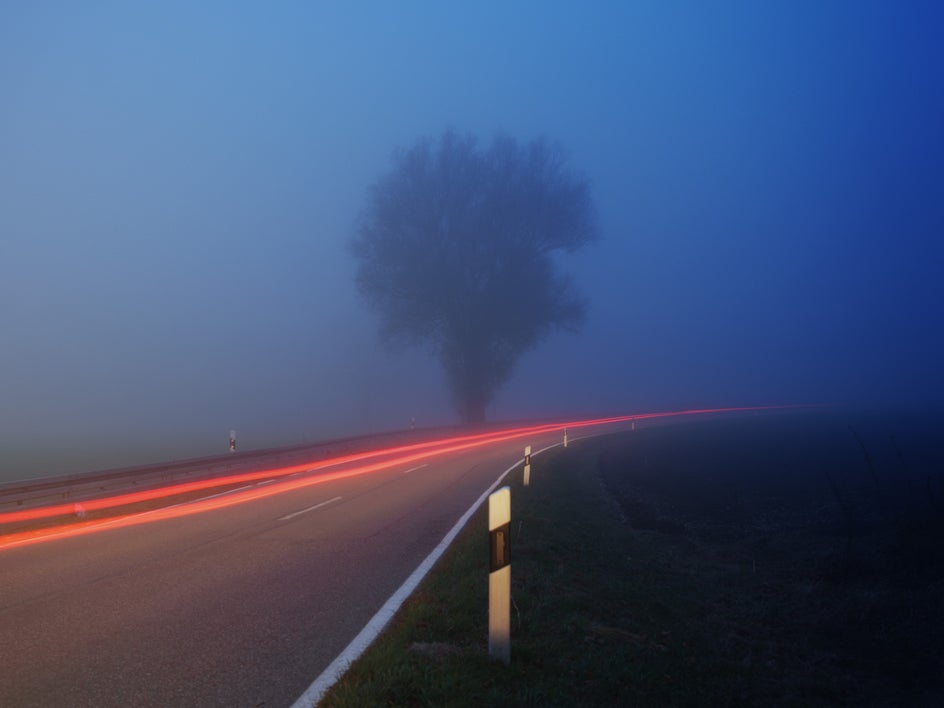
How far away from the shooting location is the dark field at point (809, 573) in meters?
6.08

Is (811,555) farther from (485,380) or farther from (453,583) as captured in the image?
(485,380)

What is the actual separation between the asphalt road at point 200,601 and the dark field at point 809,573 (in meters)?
3.50

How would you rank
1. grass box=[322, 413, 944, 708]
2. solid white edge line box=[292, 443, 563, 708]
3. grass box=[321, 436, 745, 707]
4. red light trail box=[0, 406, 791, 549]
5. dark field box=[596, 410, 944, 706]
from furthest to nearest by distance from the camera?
1. red light trail box=[0, 406, 791, 549]
2. dark field box=[596, 410, 944, 706]
3. grass box=[322, 413, 944, 708]
4. grass box=[321, 436, 745, 707]
5. solid white edge line box=[292, 443, 563, 708]

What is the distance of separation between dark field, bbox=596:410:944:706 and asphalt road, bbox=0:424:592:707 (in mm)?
3504

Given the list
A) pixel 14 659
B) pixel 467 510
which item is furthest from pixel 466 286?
pixel 14 659

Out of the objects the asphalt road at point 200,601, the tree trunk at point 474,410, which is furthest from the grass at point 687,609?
the tree trunk at point 474,410

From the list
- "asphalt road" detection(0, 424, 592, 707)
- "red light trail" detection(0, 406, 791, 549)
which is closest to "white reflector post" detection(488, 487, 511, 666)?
"asphalt road" detection(0, 424, 592, 707)

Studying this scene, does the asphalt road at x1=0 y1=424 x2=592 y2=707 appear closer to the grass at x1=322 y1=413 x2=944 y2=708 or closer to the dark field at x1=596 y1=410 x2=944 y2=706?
the grass at x1=322 y1=413 x2=944 y2=708

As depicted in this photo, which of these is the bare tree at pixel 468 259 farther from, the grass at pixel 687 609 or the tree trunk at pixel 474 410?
the grass at pixel 687 609

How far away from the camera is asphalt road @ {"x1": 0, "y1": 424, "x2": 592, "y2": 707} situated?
4367 mm

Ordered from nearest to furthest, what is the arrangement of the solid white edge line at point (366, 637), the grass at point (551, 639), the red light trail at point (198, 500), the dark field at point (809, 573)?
the solid white edge line at point (366, 637)
the grass at point (551, 639)
the dark field at point (809, 573)
the red light trail at point (198, 500)

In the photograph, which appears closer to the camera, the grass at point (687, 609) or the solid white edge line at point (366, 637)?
the solid white edge line at point (366, 637)

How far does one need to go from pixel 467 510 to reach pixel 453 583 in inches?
221

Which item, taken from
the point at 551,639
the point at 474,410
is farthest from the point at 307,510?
the point at 474,410
